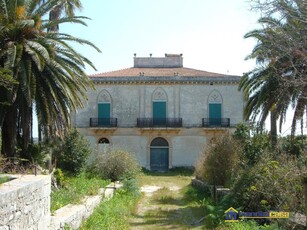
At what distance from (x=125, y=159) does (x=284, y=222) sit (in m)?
12.0

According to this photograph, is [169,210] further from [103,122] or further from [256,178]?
[103,122]

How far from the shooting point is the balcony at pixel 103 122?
33.6 meters

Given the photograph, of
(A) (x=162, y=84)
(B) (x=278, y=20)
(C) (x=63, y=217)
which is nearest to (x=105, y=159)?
(C) (x=63, y=217)

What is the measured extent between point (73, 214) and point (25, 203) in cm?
245

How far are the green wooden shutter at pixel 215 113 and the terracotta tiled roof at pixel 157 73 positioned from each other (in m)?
2.74

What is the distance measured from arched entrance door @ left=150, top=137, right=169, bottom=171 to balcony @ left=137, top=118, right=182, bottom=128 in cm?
122

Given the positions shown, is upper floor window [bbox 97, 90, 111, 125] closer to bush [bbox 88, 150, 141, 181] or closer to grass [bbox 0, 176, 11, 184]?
bush [bbox 88, 150, 141, 181]

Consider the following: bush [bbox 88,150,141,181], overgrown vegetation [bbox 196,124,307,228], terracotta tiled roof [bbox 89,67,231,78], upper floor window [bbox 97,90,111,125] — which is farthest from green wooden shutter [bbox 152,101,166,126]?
overgrown vegetation [bbox 196,124,307,228]

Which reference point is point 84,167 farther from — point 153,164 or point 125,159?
point 153,164

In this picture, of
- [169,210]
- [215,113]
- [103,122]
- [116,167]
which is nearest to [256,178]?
[169,210]

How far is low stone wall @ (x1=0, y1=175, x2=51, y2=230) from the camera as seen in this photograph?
6.08 metres

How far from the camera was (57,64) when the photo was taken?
13.7 meters

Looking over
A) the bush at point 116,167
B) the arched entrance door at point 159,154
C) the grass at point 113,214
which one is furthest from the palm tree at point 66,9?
the arched entrance door at point 159,154

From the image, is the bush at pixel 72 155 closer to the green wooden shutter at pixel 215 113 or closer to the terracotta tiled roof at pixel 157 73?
the terracotta tiled roof at pixel 157 73
